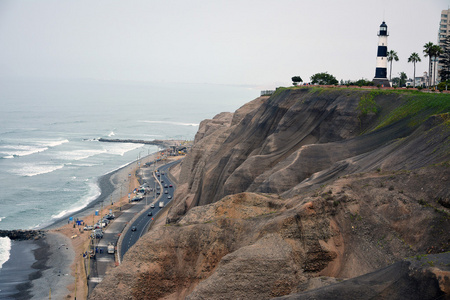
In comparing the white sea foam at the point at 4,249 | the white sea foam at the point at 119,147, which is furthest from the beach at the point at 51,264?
the white sea foam at the point at 119,147

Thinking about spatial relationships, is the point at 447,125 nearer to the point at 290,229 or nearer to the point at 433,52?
the point at 290,229

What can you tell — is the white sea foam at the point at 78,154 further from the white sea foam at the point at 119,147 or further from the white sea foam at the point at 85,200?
the white sea foam at the point at 85,200

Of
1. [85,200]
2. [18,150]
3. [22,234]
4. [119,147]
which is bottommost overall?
[22,234]

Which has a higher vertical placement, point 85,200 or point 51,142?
point 51,142

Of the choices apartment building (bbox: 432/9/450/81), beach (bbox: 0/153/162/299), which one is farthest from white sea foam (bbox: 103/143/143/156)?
apartment building (bbox: 432/9/450/81)

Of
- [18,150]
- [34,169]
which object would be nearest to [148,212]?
[34,169]

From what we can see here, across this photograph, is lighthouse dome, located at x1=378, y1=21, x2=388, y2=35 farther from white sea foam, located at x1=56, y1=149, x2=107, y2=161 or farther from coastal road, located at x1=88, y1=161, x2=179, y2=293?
white sea foam, located at x1=56, y1=149, x2=107, y2=161

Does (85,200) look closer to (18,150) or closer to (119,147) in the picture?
(18,150)
